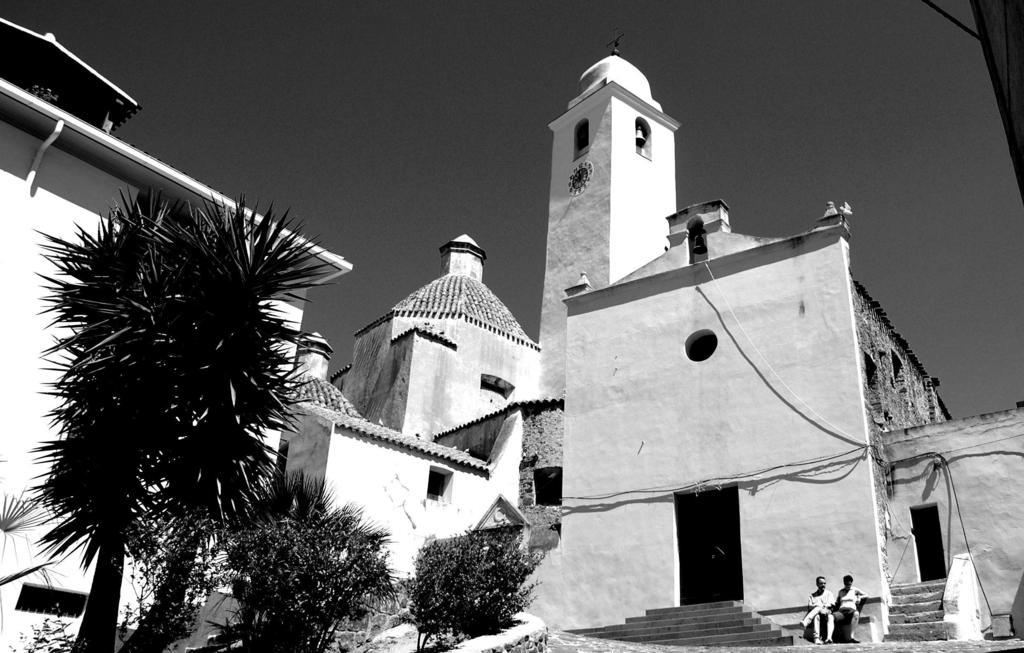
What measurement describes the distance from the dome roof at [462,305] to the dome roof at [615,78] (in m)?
8.20

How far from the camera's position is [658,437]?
18969 millimetres

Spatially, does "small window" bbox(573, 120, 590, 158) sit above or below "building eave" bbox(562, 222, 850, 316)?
above

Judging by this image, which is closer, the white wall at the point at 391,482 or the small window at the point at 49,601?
the small window at the point at 49,601

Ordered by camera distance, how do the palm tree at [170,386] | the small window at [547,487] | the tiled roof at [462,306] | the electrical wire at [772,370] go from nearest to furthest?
1. the palm tree at [170,386]
2. the electrical wire at [772,370]
3. the small window at [547,487]
4. the tiled roof at [462,306]

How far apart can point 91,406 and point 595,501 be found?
1099 centimetres

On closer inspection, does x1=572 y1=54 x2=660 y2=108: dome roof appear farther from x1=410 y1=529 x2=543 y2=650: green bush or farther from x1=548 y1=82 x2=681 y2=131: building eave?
x1=410 y1=529 x2=543 y2=650: green bush

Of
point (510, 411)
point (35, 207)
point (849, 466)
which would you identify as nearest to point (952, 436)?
point (849, 466)

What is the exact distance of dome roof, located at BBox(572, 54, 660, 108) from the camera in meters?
32.8

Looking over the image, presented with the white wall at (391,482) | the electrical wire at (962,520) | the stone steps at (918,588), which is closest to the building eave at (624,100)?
the white wall at (391,482)

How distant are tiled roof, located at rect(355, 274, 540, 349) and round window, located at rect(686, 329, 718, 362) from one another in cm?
1424

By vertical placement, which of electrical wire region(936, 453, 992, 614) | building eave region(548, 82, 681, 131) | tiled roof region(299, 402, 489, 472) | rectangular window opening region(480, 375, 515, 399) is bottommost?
electrical wire region(936, 453, 992, 614)

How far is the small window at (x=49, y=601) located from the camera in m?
13.9

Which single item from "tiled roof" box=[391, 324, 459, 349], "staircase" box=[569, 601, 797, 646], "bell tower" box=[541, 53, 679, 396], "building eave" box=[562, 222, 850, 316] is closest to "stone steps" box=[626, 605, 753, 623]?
"staircase" box=[569, 601, 797, 646]

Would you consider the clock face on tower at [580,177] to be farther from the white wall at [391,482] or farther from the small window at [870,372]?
the small window at [870,372]
